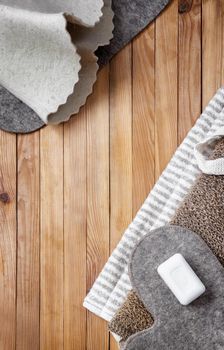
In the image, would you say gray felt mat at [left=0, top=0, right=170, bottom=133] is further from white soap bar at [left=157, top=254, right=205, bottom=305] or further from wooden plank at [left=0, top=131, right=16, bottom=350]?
white soap bar at [left=157, top=254, right=205, bottom=305]

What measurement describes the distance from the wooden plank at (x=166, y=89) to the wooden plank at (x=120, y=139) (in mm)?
61

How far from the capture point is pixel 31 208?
1119 millimetres

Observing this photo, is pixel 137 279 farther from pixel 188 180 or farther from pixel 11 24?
pixel 11 24

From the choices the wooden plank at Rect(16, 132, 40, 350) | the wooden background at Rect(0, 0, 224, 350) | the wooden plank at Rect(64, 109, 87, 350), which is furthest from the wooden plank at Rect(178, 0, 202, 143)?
the wooden plank at Rect(16, 132, 40, 350)

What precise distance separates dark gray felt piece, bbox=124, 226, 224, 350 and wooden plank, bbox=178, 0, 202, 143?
279 mm

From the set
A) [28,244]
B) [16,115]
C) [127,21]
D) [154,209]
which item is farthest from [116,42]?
[28,244]

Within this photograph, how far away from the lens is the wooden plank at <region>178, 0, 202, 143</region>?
1076 mm

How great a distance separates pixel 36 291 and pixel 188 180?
0.42 metres

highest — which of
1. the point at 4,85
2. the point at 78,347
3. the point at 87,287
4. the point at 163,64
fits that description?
the point at 163,64

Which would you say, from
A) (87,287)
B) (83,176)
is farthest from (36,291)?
(83,176)

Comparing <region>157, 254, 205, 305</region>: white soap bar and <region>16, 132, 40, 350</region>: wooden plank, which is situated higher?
<region>157, 254, 205, 305</region>: white soap bar

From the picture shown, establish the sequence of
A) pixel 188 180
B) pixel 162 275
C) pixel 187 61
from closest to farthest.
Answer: pixel 162 275 → pixel 188 180 → pixel 187 61

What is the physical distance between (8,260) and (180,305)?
436 mm

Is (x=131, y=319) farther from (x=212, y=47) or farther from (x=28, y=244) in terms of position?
(x=212, y=47)
